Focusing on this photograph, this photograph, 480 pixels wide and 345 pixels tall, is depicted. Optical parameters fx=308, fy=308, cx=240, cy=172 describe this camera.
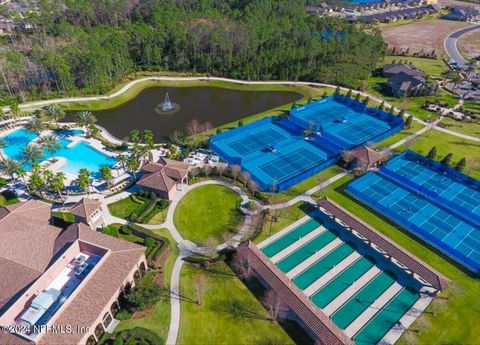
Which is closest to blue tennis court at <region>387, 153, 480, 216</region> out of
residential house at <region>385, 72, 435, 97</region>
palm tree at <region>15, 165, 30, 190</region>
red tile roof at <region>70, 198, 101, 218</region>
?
residential house at <region>385, 72, 435, 97</region>

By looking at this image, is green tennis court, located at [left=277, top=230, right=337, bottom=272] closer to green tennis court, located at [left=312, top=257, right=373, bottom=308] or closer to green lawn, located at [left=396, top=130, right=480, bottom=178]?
green tennis court, located at [left=312, top=257, right=373, bottom=308]

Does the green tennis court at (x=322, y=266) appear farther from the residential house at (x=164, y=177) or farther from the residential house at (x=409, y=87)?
the residential house at (x=409, y=87)

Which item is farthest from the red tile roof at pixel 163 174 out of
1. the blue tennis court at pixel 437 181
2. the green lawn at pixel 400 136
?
the green lawn at pixel 400 136

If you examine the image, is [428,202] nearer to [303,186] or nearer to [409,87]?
[303,186]

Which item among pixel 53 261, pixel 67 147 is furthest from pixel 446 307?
pixel 67 147

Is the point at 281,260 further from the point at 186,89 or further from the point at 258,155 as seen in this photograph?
the point at 186,89

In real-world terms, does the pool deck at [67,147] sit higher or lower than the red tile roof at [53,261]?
lower
